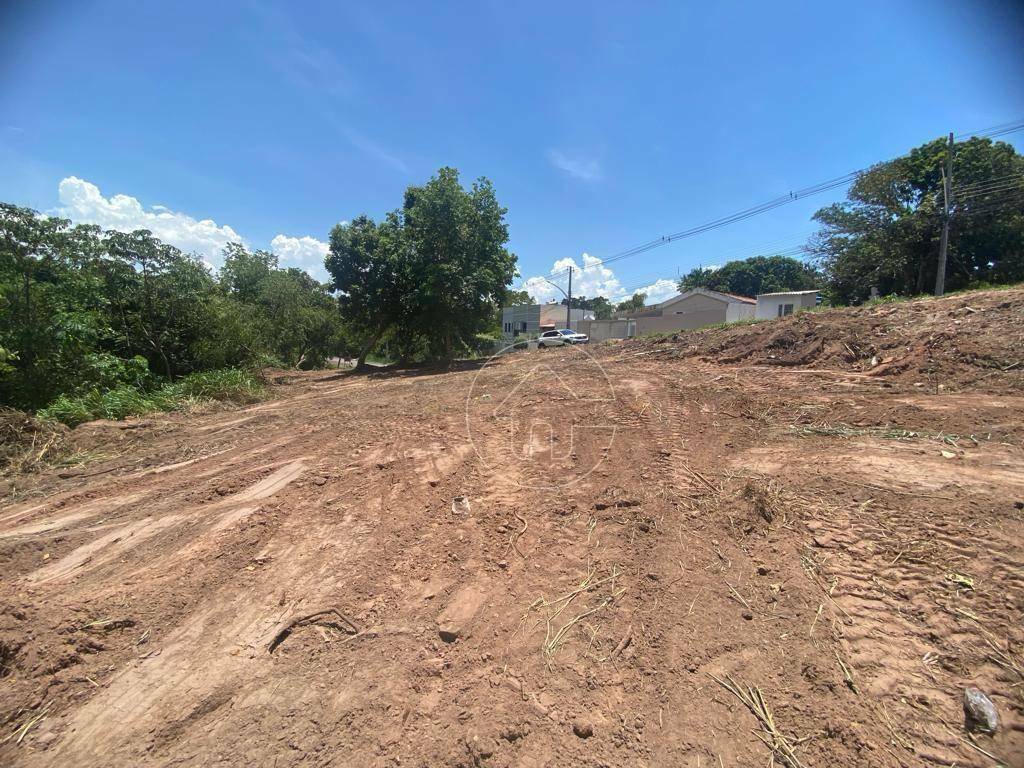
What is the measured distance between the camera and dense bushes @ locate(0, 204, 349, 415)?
675 centimetres

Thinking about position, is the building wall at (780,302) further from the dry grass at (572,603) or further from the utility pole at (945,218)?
the dry grass at (572,603)

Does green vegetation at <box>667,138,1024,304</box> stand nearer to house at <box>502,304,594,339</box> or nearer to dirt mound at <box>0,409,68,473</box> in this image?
house at <box>502,304,594,339</box>

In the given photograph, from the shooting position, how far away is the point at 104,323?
8.80 meters

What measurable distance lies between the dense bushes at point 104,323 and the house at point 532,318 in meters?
30.7

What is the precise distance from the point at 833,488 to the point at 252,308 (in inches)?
716

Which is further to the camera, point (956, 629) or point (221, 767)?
point (956, 629)

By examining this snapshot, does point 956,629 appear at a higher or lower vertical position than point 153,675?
higher

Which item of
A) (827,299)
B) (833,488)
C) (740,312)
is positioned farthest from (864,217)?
(833,488)

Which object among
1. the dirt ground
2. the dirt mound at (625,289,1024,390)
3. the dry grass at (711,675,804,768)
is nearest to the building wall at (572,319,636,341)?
the dirt mound at (625,289,1024,390)

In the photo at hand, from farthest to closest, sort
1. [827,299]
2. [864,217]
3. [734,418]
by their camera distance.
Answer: [827,299] → [864,217] → [734,418]

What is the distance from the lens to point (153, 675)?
6.48ft

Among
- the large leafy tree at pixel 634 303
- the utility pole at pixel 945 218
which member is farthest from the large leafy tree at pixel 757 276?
the utility pole at pixel 945 218

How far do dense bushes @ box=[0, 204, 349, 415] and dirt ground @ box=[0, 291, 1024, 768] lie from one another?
3671 millimetres

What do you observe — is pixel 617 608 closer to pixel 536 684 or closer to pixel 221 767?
pixel 536 684
